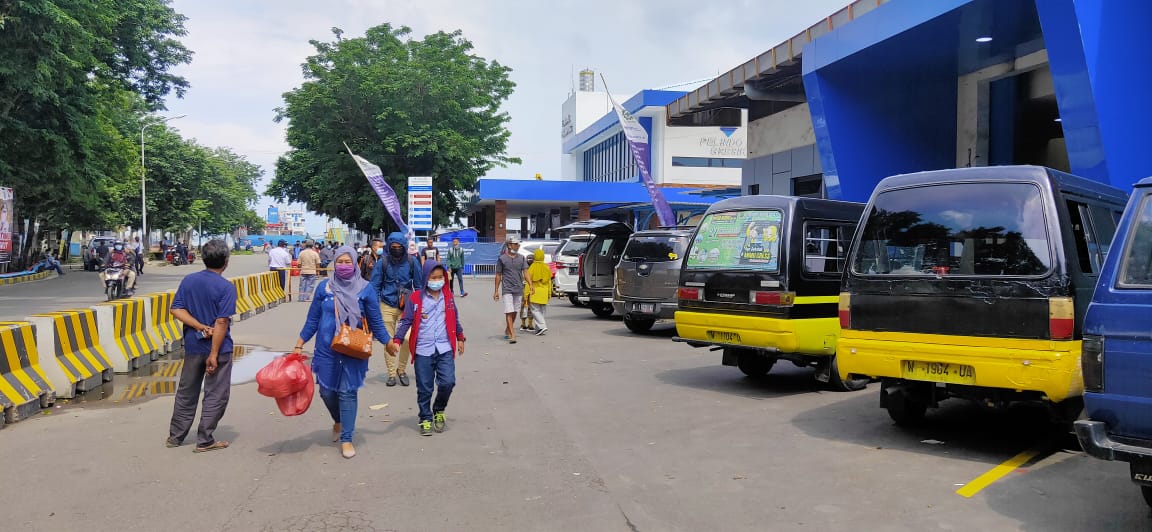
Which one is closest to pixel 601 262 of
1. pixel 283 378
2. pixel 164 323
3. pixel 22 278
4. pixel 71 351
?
pixel 164 323

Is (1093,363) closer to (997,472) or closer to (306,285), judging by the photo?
(997,472)

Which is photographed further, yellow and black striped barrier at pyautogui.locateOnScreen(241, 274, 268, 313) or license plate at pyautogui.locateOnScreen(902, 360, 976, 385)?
yellow and black striped barrier at pyautogui.locateOnScreen(241, 274, 268, 313)

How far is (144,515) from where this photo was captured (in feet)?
16.2

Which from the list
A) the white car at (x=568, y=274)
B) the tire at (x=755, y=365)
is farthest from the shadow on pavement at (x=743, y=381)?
the white car at (x=568, y=274)

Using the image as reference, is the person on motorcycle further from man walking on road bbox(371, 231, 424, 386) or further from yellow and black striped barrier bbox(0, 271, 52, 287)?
man walking on road bbox(371, 231, 424, 386)

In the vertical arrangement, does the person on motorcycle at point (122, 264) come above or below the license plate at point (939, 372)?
above

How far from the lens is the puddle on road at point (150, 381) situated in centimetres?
870

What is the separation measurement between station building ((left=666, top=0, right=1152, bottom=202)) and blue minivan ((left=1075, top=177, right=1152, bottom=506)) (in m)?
7.92

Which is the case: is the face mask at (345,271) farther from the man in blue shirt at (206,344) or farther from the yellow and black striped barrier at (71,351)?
the yellow and black striped barrier at (71,351)

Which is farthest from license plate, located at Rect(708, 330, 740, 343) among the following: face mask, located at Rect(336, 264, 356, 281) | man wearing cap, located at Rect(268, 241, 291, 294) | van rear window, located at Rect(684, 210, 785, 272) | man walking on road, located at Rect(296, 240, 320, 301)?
man wearing cap, located at Rect(268, 241, 291, 294)

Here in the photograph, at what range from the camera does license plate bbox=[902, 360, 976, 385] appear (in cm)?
620

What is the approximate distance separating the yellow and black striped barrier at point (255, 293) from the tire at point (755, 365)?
13.2 m

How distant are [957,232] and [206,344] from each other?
594cm

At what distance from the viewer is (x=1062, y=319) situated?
19.2 feet
